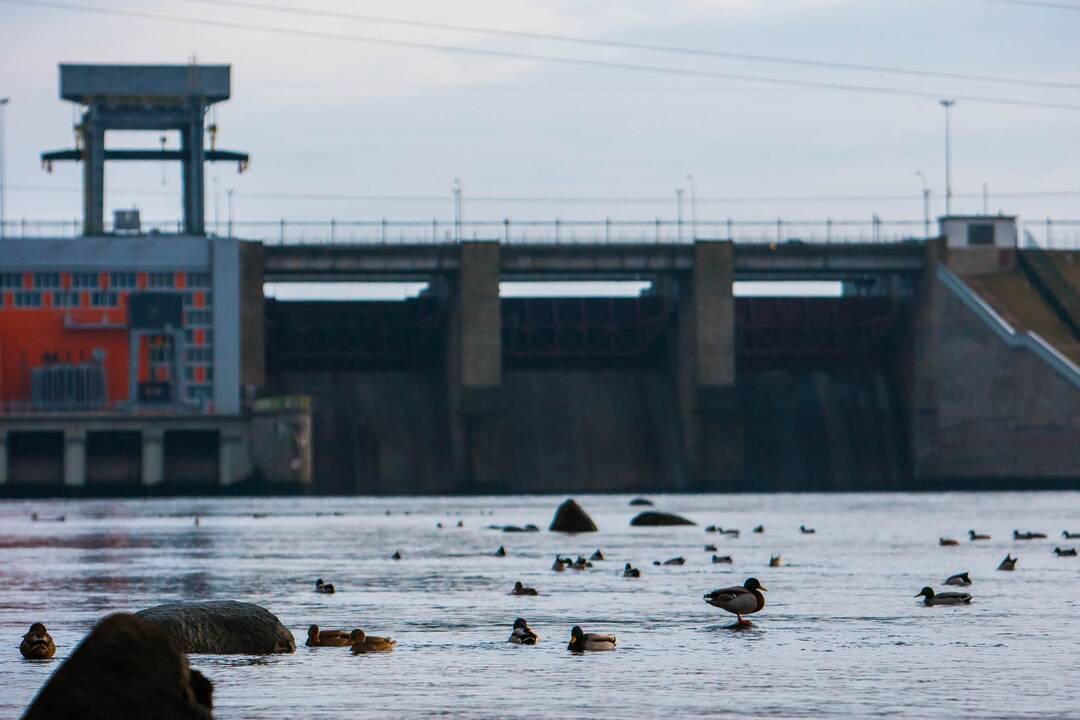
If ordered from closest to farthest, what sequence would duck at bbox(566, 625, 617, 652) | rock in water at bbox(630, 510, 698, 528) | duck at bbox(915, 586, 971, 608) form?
duck at bbox(566, 625, 617, 652) → duck at bbox(915, 586, 971, 608) → rock in water at bbox(630, 510, 698, 528)

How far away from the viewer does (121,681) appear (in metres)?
22.8

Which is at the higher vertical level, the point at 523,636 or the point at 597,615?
the point at 523,636

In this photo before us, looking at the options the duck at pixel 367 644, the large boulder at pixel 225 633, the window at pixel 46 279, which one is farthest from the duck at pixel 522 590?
the window at pixel 46 279

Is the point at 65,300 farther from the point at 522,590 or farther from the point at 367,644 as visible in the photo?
the point at 367,644

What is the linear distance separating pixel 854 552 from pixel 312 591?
24.9 meters

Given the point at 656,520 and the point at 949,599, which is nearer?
the point at 949,599

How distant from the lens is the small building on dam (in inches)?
5807

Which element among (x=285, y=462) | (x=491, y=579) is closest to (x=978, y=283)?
(x=285, y=462)

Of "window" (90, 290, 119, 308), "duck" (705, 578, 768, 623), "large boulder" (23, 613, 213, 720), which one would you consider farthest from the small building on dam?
"large boulder" (23, 613, 213, 720)

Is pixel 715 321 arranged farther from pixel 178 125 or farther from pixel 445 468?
pixel 178 125

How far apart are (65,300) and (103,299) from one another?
2724 mm

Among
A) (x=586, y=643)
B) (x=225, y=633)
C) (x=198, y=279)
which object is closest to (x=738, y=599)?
(x=586, y=643)

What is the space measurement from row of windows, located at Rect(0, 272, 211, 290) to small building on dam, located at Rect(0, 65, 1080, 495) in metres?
0.21

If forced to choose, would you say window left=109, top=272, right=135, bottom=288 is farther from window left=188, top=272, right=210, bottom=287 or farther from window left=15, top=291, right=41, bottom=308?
window left=15, top=291, right=41, bottom=308
